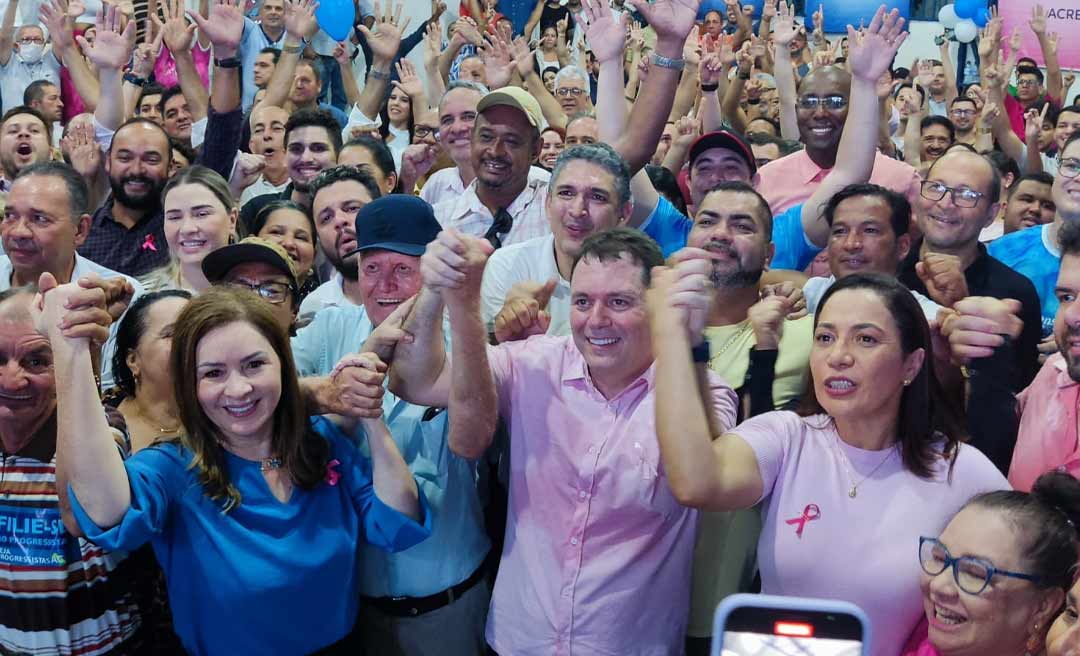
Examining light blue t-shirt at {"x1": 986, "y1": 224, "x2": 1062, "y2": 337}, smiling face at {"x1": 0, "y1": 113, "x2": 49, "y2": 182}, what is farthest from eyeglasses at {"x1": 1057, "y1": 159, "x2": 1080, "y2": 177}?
smiling face at {"x1": 0, "y1": 113, "x2": 49, "y2": 182}

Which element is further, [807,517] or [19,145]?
[19,145]

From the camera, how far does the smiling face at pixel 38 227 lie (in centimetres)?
341

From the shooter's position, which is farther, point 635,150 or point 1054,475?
point 635,150

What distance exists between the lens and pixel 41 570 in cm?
222

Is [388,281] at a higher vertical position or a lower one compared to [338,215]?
lower

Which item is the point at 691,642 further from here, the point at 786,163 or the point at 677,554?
the point at 786,163

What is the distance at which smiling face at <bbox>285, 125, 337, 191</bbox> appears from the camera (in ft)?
15.6

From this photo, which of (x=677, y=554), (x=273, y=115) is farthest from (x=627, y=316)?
(x=273, y=115)

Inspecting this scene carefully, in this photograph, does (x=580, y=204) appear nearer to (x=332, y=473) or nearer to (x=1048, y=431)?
(x=332, y=473)

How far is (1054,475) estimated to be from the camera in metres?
2.09

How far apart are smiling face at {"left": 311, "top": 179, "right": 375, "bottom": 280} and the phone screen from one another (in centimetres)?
255

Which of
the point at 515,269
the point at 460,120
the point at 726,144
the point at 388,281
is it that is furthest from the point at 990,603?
the point at 460,120

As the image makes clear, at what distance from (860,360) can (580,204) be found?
123cm

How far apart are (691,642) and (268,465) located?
99cm
